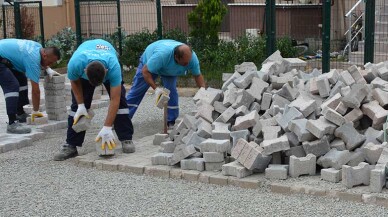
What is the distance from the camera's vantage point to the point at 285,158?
6.86 metres

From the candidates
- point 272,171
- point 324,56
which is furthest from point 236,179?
point 324,56

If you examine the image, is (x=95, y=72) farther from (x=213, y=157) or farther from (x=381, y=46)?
(x=381, y=46)

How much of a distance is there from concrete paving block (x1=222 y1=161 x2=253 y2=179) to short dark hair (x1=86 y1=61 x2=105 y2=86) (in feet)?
5.65

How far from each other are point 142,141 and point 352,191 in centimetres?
351

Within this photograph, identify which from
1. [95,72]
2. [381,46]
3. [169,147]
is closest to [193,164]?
[169,147]

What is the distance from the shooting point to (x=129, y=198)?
6.33 metres

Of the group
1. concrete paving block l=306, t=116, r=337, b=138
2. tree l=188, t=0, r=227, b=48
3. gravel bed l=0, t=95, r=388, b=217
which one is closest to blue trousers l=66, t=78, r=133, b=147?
gravel bed l=0, t=95, r=388, b=217

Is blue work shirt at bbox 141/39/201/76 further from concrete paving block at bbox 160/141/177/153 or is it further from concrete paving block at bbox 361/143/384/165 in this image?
concrete paving block at bbox 361/143/384/165

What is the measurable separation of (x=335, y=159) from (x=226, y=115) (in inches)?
63.6

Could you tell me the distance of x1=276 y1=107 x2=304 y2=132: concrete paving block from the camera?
6926 millimetres

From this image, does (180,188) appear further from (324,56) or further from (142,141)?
(324,56)

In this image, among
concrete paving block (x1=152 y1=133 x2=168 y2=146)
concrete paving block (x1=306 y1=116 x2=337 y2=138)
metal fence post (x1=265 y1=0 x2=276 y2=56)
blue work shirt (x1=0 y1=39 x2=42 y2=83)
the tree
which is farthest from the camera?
the tree

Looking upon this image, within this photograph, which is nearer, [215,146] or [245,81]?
[215,146]

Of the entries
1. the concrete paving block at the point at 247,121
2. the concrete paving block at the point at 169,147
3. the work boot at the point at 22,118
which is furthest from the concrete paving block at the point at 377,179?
the work boot at the point at 22,118
